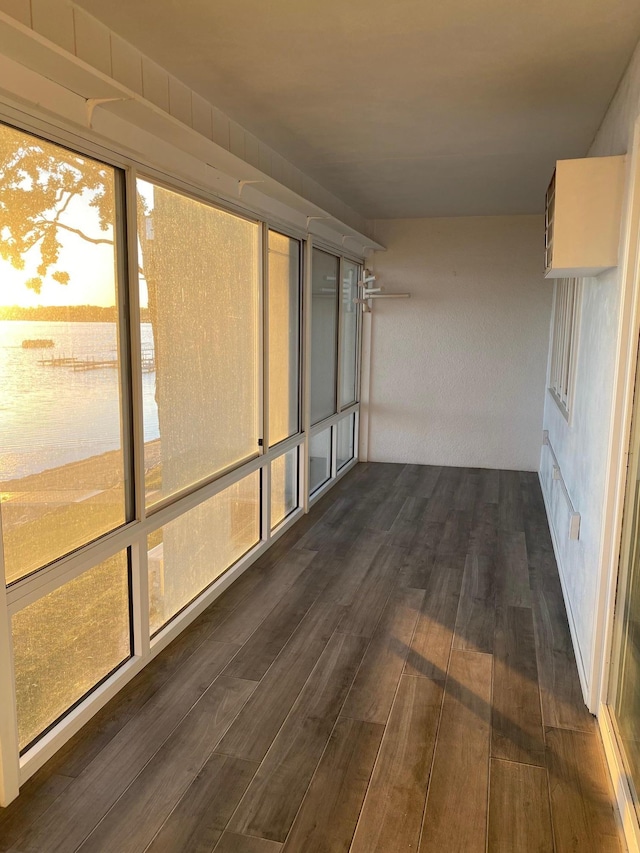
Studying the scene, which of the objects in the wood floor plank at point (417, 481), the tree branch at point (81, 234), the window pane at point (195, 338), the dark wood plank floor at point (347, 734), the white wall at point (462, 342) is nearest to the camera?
the dark wood plank floor at point (347, 734)

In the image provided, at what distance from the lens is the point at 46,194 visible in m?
2.15

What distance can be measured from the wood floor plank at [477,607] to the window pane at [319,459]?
5.76ft

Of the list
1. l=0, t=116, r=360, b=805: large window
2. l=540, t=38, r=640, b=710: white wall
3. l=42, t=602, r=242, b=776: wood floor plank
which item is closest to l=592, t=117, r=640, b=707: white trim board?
l=540, t=38, r=640, b=710: white wall

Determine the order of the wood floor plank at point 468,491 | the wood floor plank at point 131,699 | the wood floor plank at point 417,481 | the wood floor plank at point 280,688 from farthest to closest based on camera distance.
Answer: the wood floor plank at point 417,481 → the wood floor plank at point 468,491 → the wood floor plank at point 280,688 → the wood floor plank at point 131,699

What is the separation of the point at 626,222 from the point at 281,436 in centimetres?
284

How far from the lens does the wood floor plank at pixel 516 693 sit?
239 cm

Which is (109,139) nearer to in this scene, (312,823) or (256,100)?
(256,100)

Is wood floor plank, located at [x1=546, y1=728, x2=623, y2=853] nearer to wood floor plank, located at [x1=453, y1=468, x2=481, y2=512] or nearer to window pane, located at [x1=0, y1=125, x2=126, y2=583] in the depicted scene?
window pane, located at [x1=0, y1=125, x2=126, y2=583]

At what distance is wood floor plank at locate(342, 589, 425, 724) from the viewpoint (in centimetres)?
264

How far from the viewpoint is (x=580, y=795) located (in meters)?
2.15

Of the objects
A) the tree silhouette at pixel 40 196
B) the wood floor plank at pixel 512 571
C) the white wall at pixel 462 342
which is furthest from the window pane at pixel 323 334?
the tree silhouette at pixel 40 196

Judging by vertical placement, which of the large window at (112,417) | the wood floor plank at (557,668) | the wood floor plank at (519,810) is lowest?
A: the wood floor plank at (519,810)

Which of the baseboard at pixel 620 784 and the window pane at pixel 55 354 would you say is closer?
the baseboard at pixel 620 784

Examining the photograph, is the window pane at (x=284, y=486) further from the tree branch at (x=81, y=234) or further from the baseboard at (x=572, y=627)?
the tree branch at (x=81, y=234)
